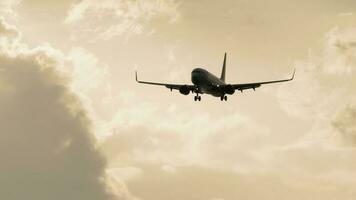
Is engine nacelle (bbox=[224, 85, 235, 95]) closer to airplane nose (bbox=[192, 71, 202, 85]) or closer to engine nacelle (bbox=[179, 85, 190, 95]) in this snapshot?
airplane nose (bbox=[192, 71, 202, 85])

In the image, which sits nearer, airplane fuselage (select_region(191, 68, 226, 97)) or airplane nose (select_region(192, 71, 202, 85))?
airplane nose (select_region(192, 71, 202, 85))

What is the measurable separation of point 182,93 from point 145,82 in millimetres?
18691

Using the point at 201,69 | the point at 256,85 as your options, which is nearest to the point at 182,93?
the point at 201,69

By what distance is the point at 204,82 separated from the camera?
143 metres

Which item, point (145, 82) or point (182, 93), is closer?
point (182, 93)

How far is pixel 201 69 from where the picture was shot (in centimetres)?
14550

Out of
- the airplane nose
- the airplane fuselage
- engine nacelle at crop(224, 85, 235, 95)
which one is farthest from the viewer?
engine nacelle at crop(224, 85, 235, 95)

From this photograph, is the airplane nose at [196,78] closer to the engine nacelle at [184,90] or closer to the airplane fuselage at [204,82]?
the airplane fuselage at [204,82]

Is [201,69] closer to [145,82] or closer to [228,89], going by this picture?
[228,89]

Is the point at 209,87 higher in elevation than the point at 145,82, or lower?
lower

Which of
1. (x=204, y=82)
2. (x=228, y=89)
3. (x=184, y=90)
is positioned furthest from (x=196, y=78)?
(x=228, y=89)

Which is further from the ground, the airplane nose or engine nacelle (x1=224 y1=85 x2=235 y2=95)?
the airplane nose

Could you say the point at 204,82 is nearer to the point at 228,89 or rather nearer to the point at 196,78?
the point at 196,78

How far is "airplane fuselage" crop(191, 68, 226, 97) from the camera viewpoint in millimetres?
142750
